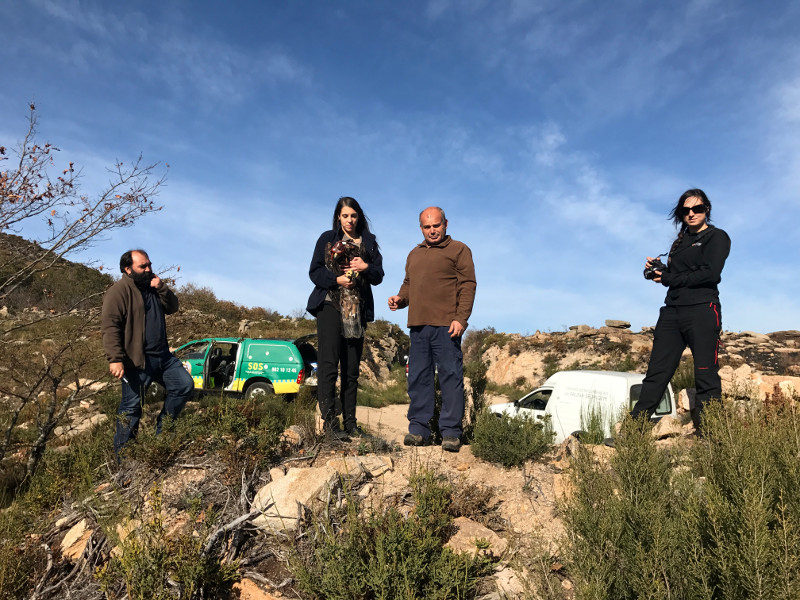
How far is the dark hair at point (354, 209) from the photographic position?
445 cm

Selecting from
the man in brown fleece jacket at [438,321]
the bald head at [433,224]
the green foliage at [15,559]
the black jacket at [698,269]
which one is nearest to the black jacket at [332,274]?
the man in brown fleece jacket at [438,321]

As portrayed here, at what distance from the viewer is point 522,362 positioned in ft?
60.3

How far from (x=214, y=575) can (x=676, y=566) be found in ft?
7.47

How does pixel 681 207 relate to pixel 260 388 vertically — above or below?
above

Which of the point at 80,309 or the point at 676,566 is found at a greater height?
the point at 80,309

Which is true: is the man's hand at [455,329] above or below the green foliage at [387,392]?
above

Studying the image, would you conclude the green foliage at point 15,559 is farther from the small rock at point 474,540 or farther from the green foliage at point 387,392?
the green foliage at point 387,392

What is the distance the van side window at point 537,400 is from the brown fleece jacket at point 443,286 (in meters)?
5.41

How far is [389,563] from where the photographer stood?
247 cm

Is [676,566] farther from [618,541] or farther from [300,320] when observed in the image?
[300,320]

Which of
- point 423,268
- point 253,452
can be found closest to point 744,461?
point 423,268

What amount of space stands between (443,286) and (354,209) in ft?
3.57

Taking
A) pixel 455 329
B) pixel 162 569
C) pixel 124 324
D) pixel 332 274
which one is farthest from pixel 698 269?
pixel 124 324

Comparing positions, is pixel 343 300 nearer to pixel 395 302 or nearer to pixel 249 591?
pixel 395 302
